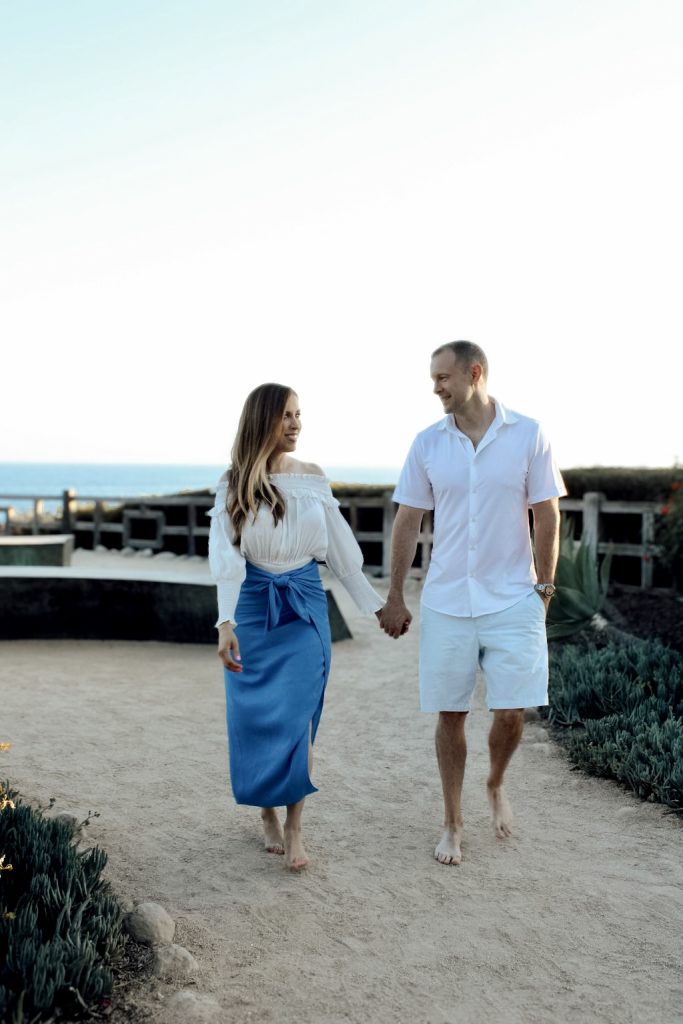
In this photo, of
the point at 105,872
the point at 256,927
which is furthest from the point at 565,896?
the point at 105,872

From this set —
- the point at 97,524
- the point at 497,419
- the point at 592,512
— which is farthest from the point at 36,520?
the point at 497,419

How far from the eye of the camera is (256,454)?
3906mm

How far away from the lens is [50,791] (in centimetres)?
494

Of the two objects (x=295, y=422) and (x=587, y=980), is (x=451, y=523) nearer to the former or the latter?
(x=295, y=422)

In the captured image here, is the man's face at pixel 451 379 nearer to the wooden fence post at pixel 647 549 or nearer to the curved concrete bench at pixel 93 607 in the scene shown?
the curved concrete bench at pixel 93 607

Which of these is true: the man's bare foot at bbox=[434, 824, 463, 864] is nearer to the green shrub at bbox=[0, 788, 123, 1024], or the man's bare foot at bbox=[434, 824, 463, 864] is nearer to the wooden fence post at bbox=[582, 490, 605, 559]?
the green shrub at bbox=[0, 788, 123, 1024]

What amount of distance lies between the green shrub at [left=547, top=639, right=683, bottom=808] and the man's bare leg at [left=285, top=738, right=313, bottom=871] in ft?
6.13

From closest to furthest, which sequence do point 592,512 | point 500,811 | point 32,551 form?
1. point 500,811
2. point 592,512
3. point 32,551

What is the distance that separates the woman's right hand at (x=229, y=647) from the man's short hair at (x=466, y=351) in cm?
137

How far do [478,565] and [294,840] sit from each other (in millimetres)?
1309

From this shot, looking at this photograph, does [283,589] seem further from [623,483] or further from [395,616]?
[623,483]

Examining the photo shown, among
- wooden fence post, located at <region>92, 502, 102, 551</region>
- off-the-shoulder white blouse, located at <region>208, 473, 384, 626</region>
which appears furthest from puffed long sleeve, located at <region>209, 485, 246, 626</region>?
wooden fence post, located at <region>92, 502, 102, 551</region>

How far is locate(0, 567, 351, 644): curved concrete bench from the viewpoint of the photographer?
367 inches

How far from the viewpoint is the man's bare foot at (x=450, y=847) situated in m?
3.98
